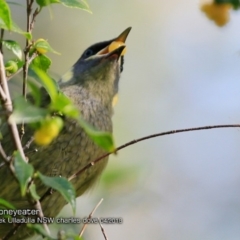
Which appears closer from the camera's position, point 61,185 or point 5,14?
point 61,185

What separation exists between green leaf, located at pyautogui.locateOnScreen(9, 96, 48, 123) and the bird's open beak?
1886mm

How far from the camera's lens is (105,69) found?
342 cm

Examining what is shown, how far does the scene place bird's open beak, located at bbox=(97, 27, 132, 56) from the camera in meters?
3.26

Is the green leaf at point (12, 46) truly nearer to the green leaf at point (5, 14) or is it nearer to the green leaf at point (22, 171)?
the green leaf at point (5, 14)

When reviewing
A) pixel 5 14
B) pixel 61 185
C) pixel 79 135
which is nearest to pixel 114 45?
pixel 79 135

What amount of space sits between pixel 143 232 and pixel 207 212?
3.36ft

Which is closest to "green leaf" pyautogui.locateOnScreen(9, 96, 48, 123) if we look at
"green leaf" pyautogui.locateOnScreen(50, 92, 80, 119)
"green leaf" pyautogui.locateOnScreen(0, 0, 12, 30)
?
"green leaf" pyautogui.locateOnScreen(50, 92, 80, 119)

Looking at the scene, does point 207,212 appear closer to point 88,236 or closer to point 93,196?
point 88,236

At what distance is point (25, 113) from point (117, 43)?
2029mm

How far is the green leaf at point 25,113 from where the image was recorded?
1.33 metres

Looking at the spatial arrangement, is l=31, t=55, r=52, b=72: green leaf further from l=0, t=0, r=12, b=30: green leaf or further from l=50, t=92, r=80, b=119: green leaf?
l=50, t=92, r=80, b=119: green leaf

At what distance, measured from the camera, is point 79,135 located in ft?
10.00

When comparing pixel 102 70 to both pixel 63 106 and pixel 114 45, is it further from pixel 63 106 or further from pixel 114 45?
pixel 63 106

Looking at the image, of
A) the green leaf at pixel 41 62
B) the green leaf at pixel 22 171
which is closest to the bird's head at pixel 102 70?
the green leaf at pixel 41 62
